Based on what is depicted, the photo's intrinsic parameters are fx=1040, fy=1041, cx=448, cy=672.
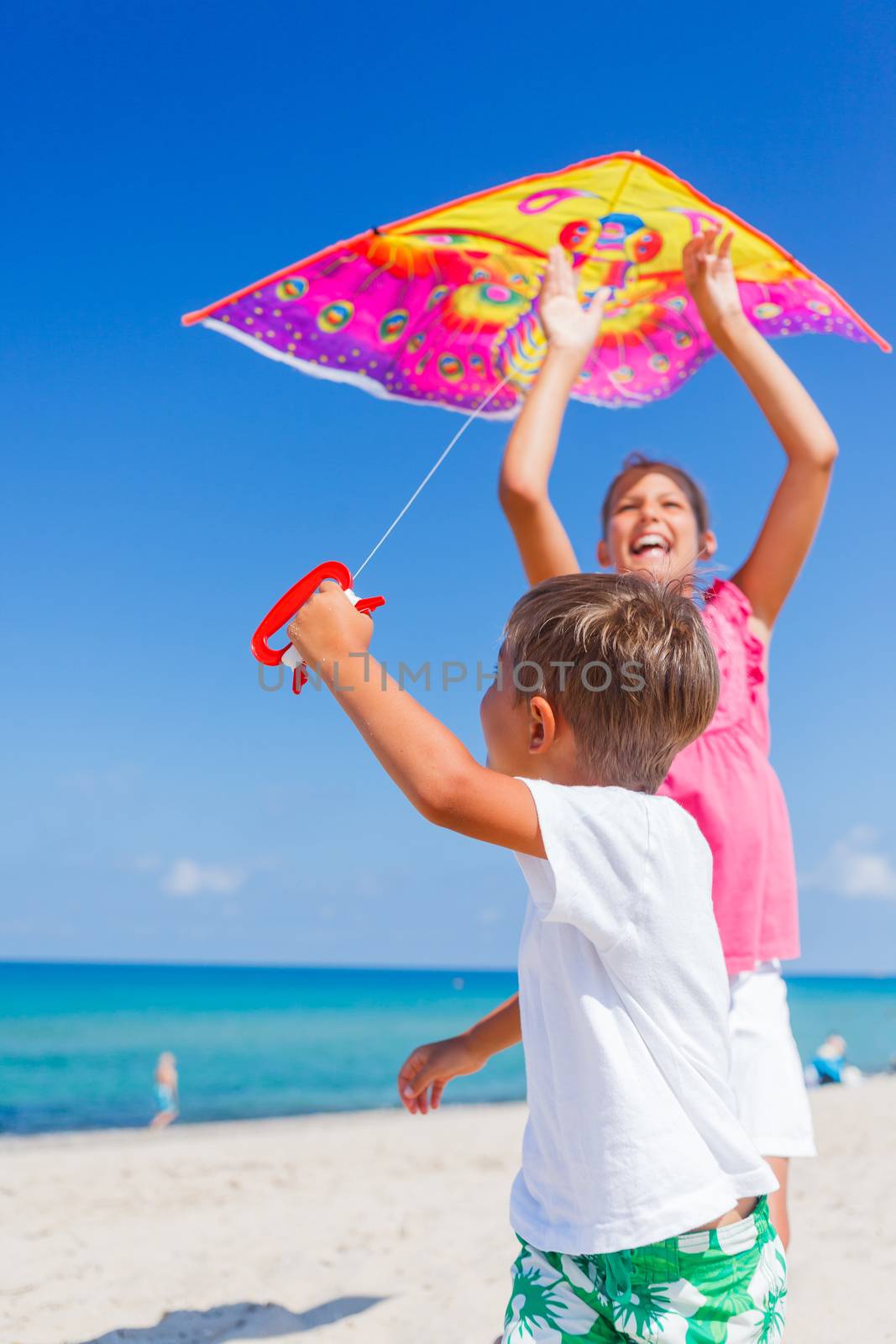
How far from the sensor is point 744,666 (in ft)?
7.77

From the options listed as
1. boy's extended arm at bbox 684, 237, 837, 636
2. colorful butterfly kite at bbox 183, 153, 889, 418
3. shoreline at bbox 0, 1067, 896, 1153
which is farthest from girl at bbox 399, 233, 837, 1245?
shoreline at bbox 0, 1067, 896, 1153

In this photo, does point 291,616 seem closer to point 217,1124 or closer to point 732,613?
point 732,613

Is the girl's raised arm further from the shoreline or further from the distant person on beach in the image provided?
the distant person on beach

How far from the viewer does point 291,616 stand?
1.36m

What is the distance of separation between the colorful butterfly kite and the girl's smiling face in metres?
0.83

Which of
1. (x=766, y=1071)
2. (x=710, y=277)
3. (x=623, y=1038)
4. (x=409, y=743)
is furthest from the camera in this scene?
(x=710, y=277)

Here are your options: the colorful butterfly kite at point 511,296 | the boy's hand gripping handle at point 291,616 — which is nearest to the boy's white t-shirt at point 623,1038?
the boy's hand gripping handle at point 291,616

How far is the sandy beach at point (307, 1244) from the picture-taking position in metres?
3.15

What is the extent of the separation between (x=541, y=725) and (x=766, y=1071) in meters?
1.06

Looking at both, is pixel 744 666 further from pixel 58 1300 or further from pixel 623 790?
pixel 58 1300

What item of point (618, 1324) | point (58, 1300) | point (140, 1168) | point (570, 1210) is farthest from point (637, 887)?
point (140, 1168)

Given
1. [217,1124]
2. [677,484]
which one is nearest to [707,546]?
[677,484]

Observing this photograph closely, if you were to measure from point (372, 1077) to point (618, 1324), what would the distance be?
25.1m

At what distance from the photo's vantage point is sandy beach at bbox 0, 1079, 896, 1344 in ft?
10.3
